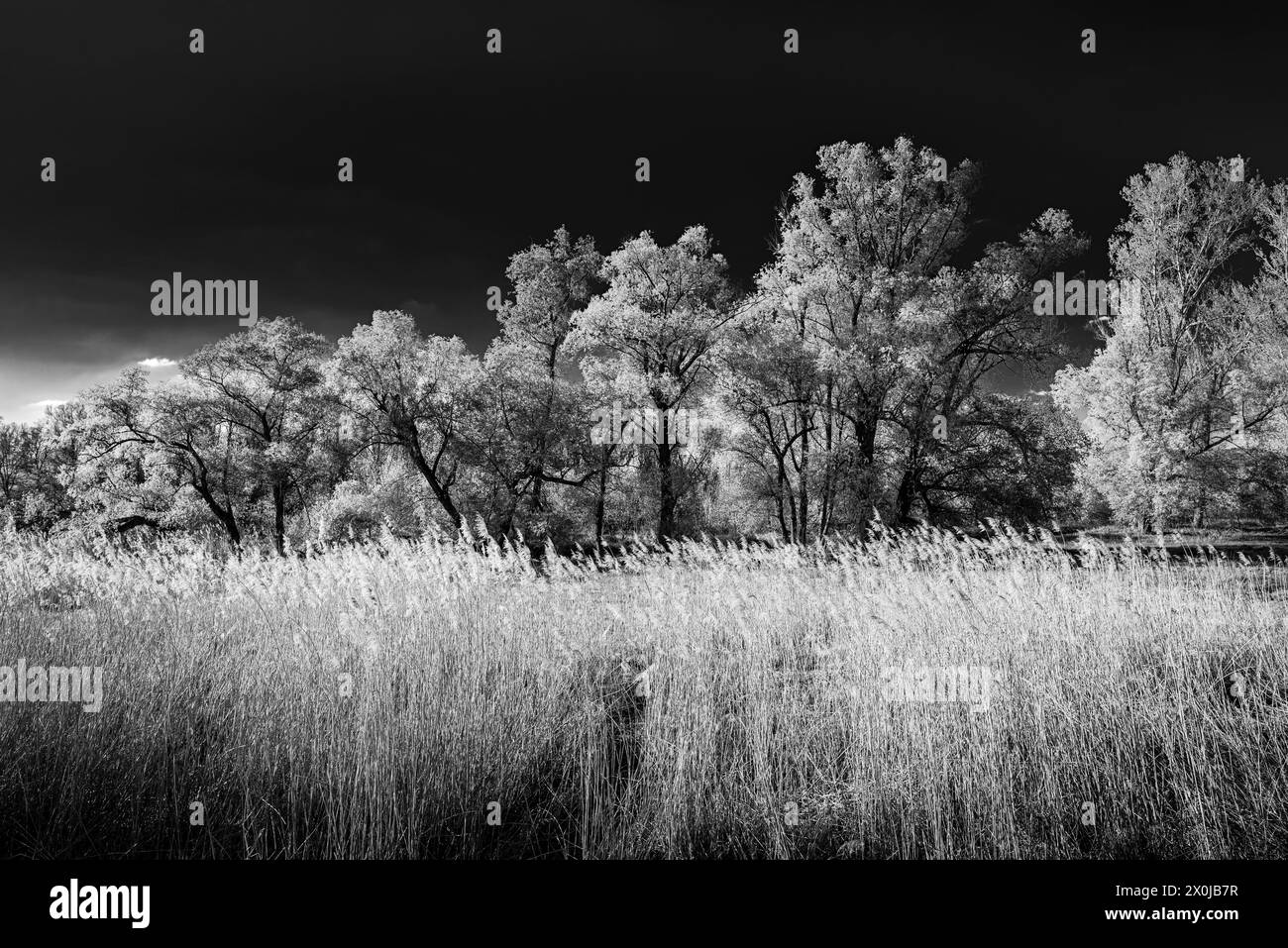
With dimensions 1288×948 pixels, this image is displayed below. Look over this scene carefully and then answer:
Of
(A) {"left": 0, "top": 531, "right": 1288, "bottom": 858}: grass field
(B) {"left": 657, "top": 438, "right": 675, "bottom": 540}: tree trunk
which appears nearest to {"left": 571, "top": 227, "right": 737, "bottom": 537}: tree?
(B) {"left": 657, "top": 438, "right": 675, "bottom": 540}: tree trunk

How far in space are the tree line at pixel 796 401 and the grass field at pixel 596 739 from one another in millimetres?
14380

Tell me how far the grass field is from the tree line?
14.4 meters

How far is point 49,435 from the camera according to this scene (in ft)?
84.9

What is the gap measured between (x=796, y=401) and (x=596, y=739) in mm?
17650

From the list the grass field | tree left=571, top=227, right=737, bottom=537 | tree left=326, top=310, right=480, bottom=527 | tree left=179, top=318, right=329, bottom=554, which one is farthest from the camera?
tree left=179, top=318, right=329, bottom=554

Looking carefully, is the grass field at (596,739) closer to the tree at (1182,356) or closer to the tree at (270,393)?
the tree at (1182,356)

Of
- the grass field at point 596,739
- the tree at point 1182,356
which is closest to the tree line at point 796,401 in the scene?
the tree at point 1182,356

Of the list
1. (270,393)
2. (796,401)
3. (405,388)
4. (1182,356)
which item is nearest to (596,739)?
(796,401)

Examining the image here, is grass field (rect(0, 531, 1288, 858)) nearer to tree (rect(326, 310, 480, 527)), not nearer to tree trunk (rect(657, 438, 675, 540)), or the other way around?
tree trunk (rect(657, 438, 675, 540))

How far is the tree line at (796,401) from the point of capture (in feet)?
66.0

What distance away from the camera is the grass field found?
3666 mm

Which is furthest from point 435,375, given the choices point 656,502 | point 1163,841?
point 1163,841

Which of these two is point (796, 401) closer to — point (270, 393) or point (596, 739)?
point (596, 739)

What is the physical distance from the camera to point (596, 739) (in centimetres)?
480
